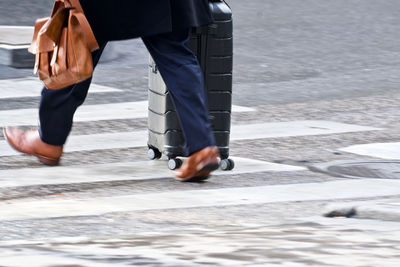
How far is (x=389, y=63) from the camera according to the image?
12.2 m

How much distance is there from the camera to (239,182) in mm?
6234

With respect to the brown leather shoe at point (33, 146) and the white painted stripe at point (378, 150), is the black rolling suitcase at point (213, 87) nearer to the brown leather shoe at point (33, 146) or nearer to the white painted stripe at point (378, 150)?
the brown leather shoe at point (33, 146)

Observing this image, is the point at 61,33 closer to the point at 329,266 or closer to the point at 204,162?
the point at 204,162

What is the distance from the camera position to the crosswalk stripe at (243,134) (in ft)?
23.9

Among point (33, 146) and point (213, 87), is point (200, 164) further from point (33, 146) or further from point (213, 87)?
point (33, 146)

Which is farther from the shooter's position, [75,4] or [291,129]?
[291,129]

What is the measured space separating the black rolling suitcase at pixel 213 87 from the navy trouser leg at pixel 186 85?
337mm

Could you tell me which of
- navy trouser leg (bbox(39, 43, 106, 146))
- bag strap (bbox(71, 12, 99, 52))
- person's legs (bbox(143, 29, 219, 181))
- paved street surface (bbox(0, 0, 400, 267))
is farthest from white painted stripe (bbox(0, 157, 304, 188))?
bag strap (bbox(71, 12, 99, 52))

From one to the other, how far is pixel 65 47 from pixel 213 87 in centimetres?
94

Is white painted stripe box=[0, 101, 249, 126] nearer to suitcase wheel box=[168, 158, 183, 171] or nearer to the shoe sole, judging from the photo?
suitcase wheel box=[168, 158, 183, 171]

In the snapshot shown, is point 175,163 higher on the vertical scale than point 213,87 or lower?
lower

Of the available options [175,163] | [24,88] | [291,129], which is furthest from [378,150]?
[24,88]

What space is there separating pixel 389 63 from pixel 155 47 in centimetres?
641

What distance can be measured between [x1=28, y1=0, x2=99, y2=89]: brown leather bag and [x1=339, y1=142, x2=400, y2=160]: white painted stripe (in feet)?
7.01
